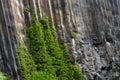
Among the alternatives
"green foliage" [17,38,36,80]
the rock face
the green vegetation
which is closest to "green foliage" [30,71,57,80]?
the green vegetation

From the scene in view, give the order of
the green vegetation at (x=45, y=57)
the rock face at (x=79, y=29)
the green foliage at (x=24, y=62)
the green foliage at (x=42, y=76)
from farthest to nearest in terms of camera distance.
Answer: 1. the green foliage at (x=42, y=76)
2. the green vegetation at (x=45, y=57)
3. the green foliage at (x=24, y=62)
4. the rock face at (x=79, y=29)

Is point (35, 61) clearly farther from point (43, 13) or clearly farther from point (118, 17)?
point (118, 17)

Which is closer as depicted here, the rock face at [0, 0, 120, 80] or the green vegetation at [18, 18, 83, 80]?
the rock face at [0, 0, 120, 80]

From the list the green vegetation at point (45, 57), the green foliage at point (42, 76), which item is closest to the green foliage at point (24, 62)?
the green vegetation at point (45, 57)

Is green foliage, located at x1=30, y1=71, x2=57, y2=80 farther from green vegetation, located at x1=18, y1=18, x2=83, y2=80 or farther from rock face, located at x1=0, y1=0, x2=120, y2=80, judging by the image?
rock face, located at x1=0, y1=0, x2=120, y2=80

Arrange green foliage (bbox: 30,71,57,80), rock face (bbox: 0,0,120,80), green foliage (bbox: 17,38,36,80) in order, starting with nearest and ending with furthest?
rock face (bbox: 0,0,120,80)
green foliage (bbox: 17,38,36,80)
green foliage (bbox: 30,71,57,80)

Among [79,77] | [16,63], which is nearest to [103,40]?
[79,77]

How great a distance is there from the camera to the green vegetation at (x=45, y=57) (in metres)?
25.5

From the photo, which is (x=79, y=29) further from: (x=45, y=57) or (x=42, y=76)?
(x=42, y=76)

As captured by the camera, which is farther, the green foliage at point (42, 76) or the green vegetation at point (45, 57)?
the green foliage at point (42, 76)

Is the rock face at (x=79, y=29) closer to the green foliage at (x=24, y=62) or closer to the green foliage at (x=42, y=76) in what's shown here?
the green foliage at (x=24, y=62)

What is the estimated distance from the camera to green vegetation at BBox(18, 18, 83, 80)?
83.8 ft

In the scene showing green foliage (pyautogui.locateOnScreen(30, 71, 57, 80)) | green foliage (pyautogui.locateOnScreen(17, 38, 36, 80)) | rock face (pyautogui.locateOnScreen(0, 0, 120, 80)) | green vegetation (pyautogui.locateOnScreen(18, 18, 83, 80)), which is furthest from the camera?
green foliage (pyautogui.locateOnScreen(30, 71, 57, 80))

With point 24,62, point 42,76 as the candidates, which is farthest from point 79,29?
point 24,62
